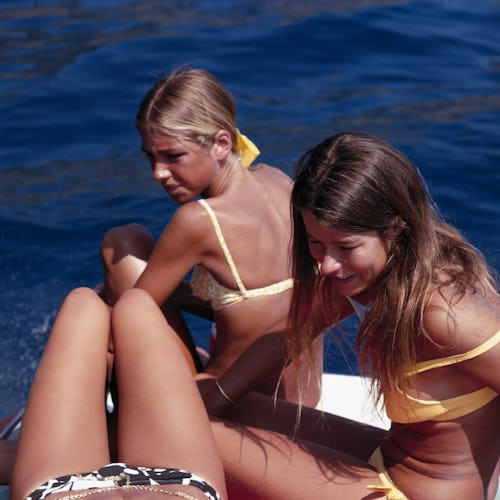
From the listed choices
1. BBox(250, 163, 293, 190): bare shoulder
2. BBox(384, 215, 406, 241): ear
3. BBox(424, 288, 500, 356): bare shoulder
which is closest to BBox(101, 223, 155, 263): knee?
BBox(250, 163, 293, 190): bare shoulder

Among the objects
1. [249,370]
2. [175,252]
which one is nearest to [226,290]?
[175,252]

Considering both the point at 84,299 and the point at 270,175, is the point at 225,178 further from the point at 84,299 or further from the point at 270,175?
the point at 84,299

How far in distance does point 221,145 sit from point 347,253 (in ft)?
3.74

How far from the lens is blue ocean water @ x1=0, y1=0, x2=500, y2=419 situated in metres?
6.10

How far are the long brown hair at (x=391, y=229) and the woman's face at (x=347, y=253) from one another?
→ 2cm

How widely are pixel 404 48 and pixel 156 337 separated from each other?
599 cm

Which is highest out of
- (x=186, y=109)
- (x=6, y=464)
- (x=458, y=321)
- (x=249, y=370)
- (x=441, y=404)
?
(x=186, y=109)

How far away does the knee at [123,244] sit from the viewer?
392cm

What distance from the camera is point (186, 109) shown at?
3631 mm

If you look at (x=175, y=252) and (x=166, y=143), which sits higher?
(x=166, y=143)

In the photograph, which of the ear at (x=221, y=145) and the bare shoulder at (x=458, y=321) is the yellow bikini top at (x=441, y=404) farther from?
the ear at (x=221, y=145)

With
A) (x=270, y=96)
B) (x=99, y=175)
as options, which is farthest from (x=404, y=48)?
(x=99, y=175)

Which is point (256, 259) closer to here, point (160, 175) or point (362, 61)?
point (160, 175)

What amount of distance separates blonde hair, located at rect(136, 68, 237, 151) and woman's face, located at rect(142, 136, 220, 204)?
3cm
